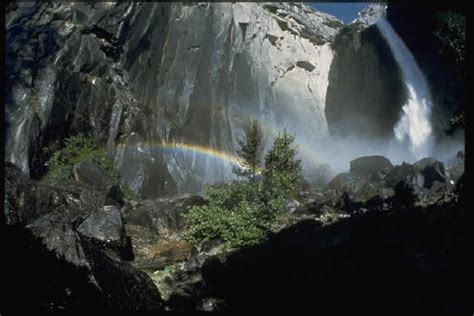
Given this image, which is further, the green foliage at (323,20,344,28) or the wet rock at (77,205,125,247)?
the green foliage at (323,20,344,28)

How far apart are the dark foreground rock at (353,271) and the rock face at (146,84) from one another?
44.6 feet

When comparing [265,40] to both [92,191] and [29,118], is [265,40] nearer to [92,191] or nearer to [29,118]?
[29,118]

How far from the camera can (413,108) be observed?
40.4 m

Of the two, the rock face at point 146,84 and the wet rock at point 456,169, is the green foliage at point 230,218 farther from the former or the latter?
the wet rock at point 456,169

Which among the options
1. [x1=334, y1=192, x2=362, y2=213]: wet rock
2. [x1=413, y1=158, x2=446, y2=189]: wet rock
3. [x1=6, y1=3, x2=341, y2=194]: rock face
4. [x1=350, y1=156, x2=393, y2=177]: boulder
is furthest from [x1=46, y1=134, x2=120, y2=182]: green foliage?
[x1=350, y1=156, x2=393, y2=177]: boulder

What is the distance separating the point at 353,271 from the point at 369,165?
2261cm

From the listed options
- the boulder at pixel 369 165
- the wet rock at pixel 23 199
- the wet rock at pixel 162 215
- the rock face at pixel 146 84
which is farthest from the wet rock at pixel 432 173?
the wet rock at pixel 23 199

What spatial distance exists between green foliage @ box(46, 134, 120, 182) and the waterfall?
2675 centimetres

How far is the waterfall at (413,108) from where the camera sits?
39594 mm

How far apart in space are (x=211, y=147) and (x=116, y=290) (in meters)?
24.2

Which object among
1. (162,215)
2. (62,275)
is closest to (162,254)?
(162,215)

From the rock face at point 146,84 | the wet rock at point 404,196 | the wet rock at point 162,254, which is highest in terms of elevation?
the rock face at point 146,84

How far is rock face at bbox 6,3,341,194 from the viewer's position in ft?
79.2

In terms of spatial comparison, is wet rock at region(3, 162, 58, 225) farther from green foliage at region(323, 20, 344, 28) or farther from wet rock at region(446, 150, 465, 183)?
green foliage at region(323, 20, 344, 28)
